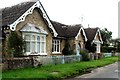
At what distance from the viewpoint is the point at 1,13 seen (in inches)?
1088

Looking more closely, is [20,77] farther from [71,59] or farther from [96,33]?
[96,33]

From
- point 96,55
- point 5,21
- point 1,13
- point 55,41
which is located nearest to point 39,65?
point 5,21

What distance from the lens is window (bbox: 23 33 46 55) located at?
24547mm

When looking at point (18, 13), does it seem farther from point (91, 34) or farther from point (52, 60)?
point (91, 34)

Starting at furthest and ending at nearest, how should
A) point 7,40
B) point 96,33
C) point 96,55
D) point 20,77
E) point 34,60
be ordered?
1. point 96,33
2. point 96,55
3. point 7,40
4. point 34,60
5. point 20,77

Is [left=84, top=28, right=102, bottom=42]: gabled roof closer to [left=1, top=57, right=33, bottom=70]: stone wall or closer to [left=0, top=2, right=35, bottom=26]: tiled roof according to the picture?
[left=0, top=2, right=35, bottom=26]: tiled roof

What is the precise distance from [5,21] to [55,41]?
10.1 m

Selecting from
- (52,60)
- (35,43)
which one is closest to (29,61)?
(52,60)

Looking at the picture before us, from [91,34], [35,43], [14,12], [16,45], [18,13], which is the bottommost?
[16,45]

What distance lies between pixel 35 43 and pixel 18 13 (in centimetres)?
348

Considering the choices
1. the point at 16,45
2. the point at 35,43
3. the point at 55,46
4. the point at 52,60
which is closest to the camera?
the point at 16,45

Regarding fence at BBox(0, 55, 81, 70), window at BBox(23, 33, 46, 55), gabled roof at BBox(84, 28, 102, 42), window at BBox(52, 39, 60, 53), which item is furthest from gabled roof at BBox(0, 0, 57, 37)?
gabled roof at BBox(84, 28, 102, 42)

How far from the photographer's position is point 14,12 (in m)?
25.1

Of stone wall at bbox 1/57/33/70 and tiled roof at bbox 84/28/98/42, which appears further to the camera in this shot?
tiled roof at bbox 84/28/98/42
